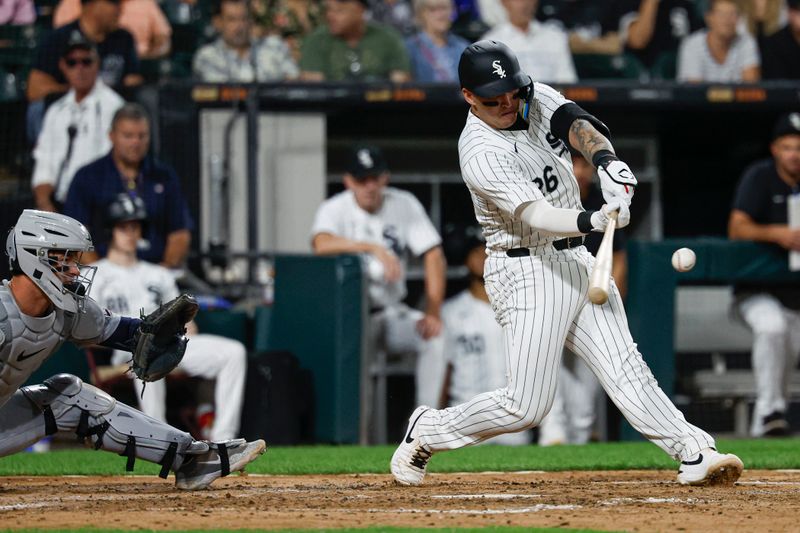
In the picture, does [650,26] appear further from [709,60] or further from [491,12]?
[491,12]

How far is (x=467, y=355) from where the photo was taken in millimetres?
8078

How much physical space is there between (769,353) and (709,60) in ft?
8.63

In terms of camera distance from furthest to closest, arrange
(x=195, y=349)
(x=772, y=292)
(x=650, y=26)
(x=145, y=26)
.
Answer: (x=650, y=26) < (x=145, y=26) < (x=772, y=292) < (x=195, y=349)

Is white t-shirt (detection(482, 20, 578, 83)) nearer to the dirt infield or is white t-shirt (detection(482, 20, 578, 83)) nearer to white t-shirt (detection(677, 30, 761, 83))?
white t-shirt (detection(677, 30, 761, 83))

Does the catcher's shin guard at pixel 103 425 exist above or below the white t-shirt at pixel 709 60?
below

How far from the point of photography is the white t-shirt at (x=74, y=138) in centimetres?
831

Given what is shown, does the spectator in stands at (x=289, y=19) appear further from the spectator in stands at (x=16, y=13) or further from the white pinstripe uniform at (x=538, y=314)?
the white pinstripe uniform at (x=538, y=314)

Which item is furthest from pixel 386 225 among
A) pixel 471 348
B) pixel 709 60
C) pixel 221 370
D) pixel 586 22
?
pixel 709 60

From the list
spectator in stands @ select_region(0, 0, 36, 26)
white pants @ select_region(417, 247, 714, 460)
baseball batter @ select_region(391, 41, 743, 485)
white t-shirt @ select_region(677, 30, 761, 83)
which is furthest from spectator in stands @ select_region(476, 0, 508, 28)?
white pants @ select_region(417, 247, 714, 460)

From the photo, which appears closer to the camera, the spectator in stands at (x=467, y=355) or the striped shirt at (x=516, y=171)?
the striped shirt at (x=516, y=171)

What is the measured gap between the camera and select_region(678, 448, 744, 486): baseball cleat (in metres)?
4.60

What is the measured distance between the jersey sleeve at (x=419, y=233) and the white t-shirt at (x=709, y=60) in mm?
2530

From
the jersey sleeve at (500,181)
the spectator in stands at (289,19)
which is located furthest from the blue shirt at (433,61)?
the jersey sleeve at (500,181)

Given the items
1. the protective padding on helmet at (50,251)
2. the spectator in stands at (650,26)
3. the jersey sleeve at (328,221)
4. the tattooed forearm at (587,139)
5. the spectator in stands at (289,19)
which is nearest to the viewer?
the protective padding on helmet at (50,251)
